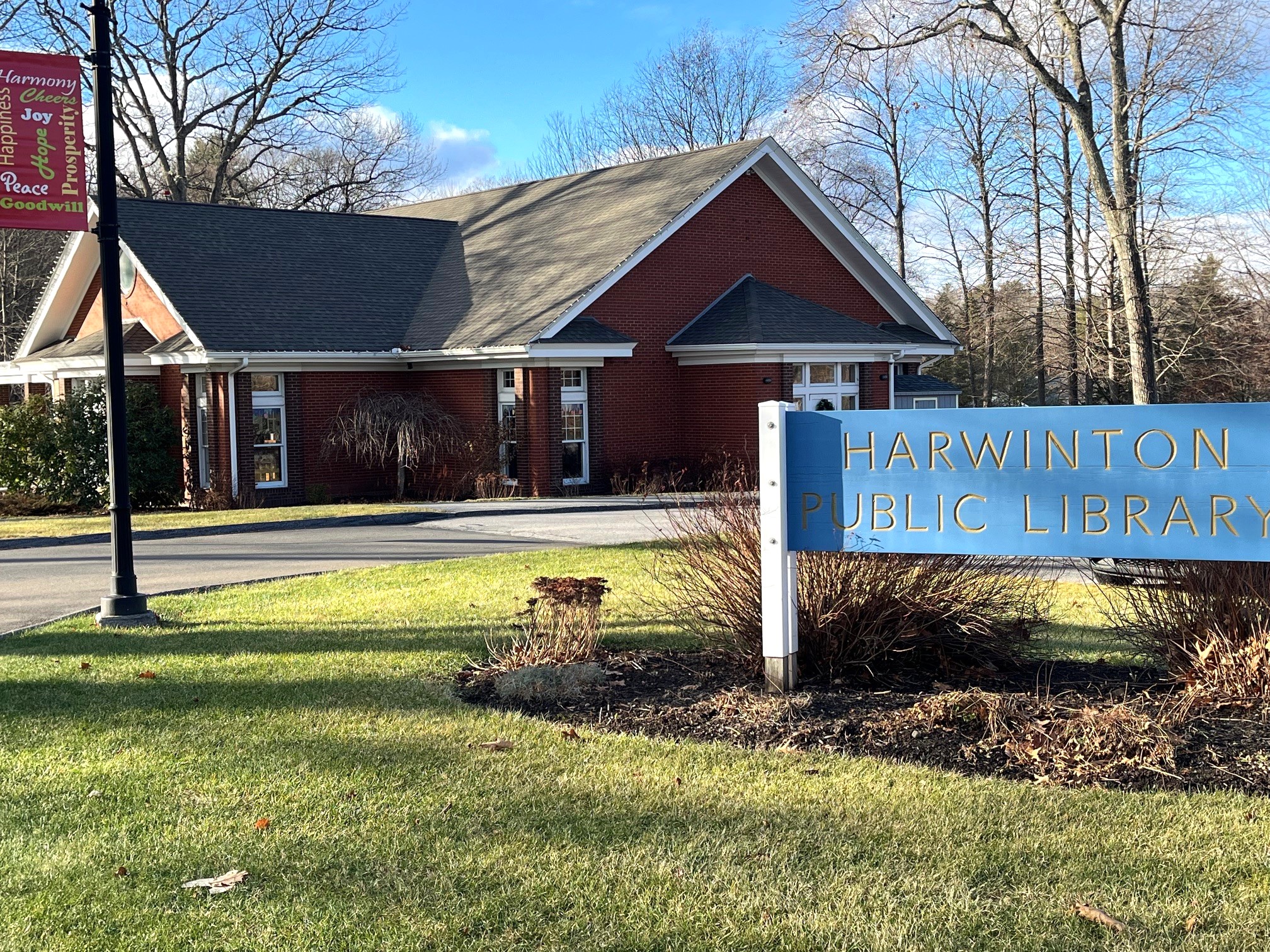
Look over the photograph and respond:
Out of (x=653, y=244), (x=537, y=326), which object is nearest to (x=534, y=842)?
(x=537, y=326)

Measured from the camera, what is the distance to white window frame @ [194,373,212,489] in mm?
26047

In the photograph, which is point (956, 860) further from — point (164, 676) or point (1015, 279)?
point (1015, 279)

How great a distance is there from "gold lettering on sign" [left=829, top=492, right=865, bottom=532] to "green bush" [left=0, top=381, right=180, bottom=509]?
69.7 feet

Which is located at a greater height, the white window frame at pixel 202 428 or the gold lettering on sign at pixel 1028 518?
the white window frame at pixel 202 428

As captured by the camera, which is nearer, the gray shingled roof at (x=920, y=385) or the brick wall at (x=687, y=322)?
the brick wall at (x=687, y=322)

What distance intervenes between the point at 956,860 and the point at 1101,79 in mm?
31155

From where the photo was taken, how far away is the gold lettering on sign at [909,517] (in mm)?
7098

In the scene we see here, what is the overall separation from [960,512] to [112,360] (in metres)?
7.47

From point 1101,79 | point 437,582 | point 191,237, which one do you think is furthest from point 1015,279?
point 437,582

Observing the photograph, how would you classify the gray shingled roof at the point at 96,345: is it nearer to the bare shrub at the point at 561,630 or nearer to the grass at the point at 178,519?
the grass at the point at 178,519

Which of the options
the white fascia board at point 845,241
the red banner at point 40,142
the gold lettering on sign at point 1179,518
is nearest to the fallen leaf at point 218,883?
the gold lettering on sign at point 1179,518

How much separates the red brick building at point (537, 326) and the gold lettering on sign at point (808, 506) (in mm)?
17595

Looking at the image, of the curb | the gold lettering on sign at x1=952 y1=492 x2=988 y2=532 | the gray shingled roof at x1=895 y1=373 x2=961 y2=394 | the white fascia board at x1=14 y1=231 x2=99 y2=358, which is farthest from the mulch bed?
the gray shingled roof at x1=895 y1=373 x2=961 y2=394

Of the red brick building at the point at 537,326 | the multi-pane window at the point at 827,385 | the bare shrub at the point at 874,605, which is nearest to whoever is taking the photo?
the bare shrub at the point at 874,605
